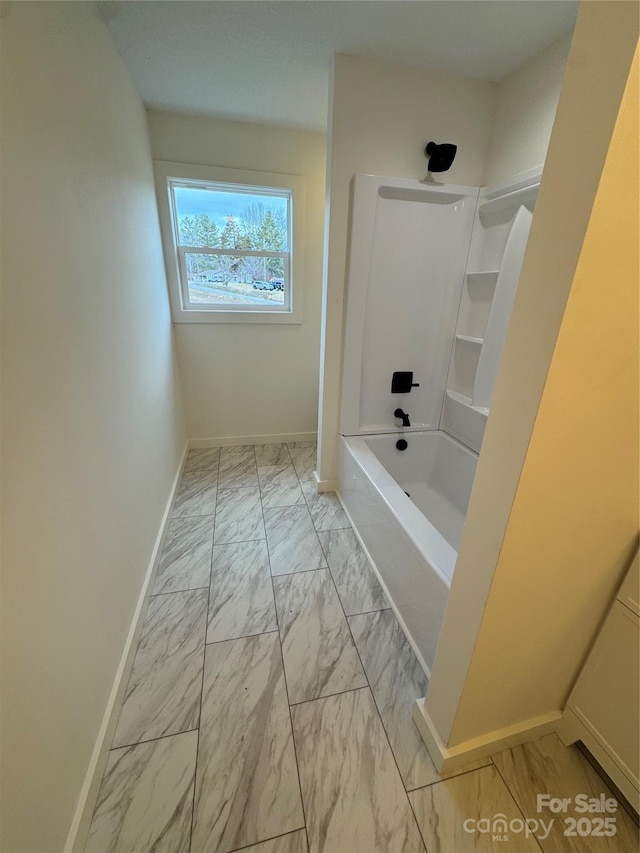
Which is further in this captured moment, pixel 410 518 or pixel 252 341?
pixel 252 341

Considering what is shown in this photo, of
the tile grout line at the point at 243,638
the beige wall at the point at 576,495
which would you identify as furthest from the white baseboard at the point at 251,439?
the beige wall at the point at 576,495

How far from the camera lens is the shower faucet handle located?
7.19 ft

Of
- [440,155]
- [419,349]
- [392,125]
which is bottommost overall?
[419,349]

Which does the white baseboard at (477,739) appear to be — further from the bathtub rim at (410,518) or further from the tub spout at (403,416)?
the tub spout at (403,416)

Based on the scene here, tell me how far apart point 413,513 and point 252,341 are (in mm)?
1961

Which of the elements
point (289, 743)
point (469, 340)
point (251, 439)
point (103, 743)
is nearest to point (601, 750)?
point (289, 743)

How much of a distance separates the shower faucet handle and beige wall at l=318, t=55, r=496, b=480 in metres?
0.67

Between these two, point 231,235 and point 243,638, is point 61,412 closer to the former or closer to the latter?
point 243,638

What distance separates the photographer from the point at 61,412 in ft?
3.05

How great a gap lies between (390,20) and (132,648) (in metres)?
2.79

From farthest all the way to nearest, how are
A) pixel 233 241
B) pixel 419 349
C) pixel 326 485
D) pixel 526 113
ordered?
1. pixel 233 241
2. pixel 326 485
3. pixel 419 349
4. pixel 526 113

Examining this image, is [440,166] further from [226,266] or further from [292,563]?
[292,563]

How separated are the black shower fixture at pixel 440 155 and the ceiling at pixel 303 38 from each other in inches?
13.4

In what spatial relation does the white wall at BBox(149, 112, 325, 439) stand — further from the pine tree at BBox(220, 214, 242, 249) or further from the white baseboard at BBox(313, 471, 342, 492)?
the white baseboard at BBox(313, 471, 342, 492)
